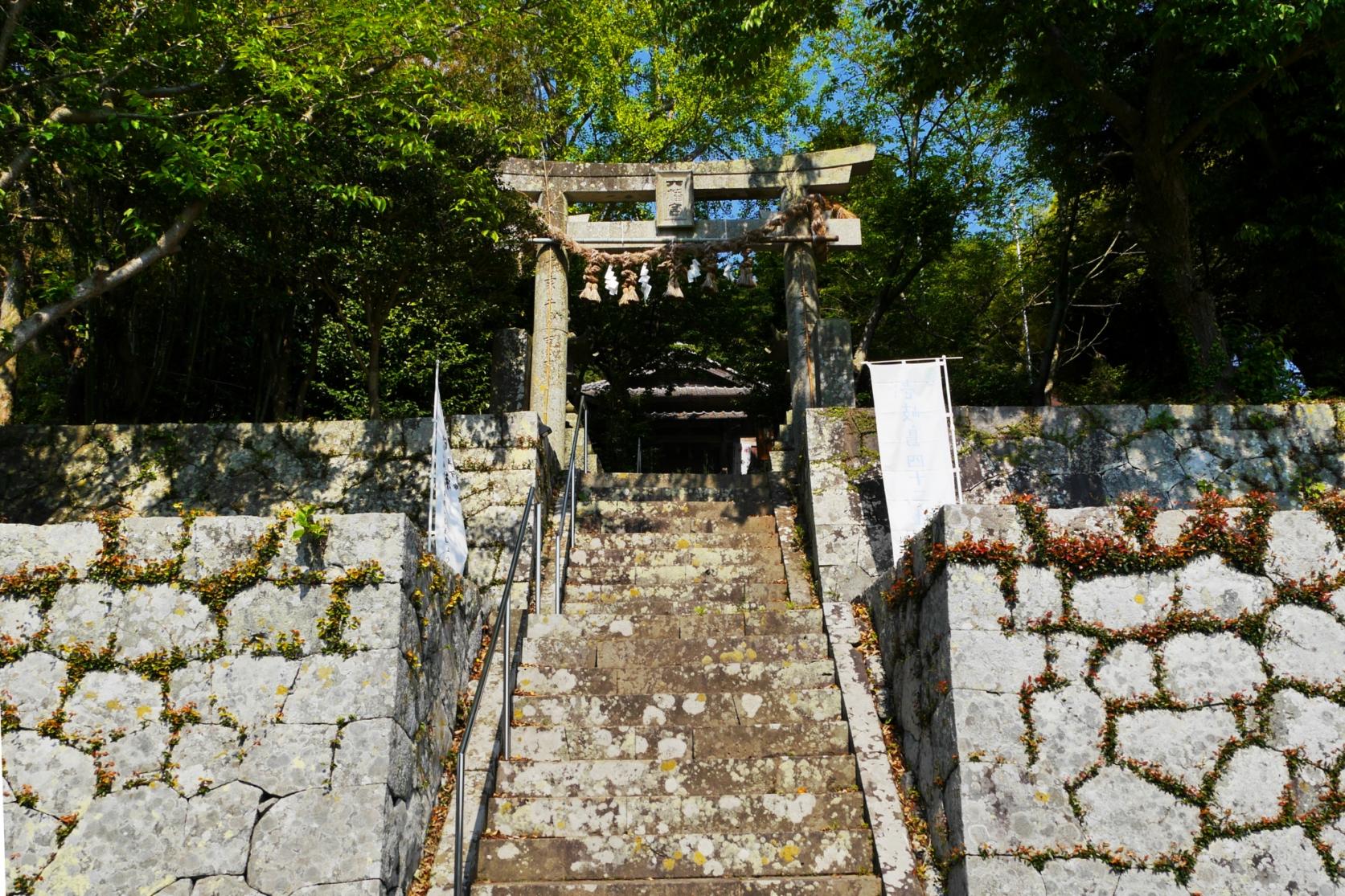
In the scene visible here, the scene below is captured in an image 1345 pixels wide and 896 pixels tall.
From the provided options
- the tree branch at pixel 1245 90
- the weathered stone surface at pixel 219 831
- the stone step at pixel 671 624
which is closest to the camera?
the weathered stone surface at pixel 219 831

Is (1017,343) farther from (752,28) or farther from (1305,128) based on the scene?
(752,28)

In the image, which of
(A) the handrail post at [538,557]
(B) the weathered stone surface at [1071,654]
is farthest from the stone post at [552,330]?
(B) the weathered stone surface at [1071,654]

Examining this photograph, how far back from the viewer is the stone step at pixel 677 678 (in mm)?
5988

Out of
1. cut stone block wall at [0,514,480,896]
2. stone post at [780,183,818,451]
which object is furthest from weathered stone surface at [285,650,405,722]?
stone post at [780,183,818,451]

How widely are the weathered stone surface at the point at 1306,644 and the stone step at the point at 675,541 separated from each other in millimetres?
3890

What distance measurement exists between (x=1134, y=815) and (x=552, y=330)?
23.7ft

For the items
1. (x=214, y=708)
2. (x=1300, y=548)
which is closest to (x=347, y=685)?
(x=214, y=708)

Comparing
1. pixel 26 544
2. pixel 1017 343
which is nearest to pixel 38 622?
pixel 26 544

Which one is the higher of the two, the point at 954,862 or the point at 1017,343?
the point at 1017,343

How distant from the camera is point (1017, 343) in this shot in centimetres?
2006

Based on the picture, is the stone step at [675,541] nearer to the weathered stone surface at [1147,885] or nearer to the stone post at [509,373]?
the stone post at [509,373]

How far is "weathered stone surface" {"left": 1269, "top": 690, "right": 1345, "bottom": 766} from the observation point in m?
4.48

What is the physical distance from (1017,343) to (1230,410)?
1198 centimetres

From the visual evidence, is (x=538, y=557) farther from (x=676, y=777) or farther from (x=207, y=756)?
(x=207, y=756)
